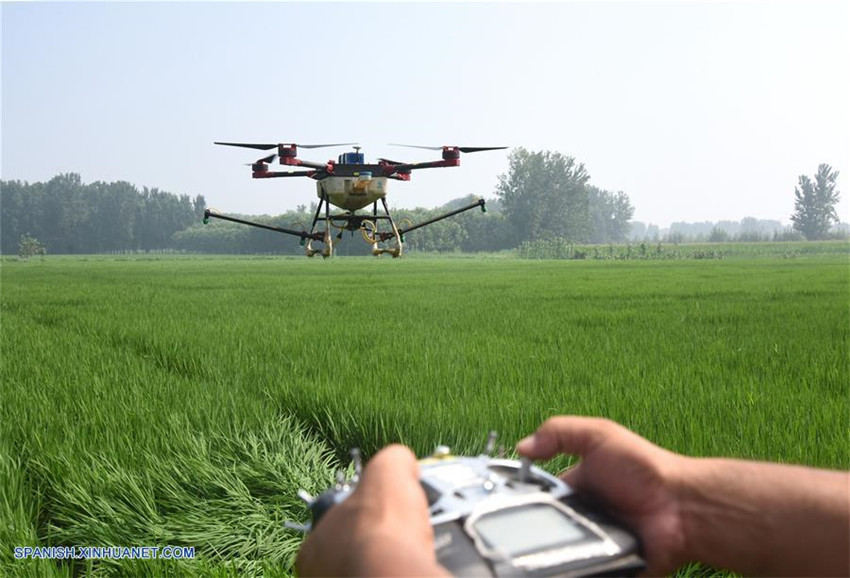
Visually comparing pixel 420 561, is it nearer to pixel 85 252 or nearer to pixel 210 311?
pixel 210 311

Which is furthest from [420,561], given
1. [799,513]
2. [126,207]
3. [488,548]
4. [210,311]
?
[126,207]

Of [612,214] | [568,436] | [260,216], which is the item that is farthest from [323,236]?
[612,214]

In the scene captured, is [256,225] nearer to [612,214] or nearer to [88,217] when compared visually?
[88,217]

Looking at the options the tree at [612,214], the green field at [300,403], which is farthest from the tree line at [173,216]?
the green field at [300,403]

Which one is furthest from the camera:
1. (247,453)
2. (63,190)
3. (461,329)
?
(63,190)

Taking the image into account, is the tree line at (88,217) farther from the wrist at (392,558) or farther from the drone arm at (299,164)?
the wrist at (392,558)

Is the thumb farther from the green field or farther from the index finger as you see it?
the green field

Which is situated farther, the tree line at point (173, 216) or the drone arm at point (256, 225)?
the tree line at point (173, 216)
